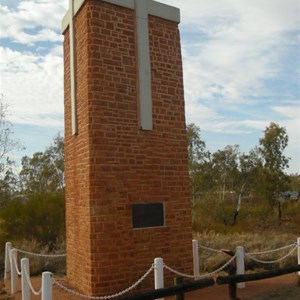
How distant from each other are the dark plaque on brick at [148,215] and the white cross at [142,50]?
149 centimetres

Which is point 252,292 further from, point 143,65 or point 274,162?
point 274,162

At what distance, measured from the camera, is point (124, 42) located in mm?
8492

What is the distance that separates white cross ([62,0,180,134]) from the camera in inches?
336

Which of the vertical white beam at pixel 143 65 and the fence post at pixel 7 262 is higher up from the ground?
the vertical white beam at pixel 143 65

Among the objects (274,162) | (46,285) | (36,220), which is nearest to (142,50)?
(46,285)

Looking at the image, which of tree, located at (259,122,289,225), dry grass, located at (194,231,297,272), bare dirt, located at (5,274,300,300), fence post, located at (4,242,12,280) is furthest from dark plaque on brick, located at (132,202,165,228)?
tree, located at (259,122,289,225)

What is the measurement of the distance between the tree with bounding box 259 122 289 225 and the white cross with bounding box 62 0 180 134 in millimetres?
22395

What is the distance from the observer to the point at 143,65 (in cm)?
861

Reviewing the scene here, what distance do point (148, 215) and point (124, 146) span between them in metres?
1.39

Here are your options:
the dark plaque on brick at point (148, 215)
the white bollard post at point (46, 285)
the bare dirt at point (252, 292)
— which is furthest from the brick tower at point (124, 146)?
the white bollard post at point (46, 285)

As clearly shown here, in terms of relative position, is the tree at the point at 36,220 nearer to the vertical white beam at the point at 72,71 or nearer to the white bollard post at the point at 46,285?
the vertical white beam at the point at 72,71

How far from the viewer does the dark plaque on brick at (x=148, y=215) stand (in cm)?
828

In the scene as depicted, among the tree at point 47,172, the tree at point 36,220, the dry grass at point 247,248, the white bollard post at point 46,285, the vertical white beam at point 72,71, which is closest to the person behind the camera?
the white bollard post at point 46,285

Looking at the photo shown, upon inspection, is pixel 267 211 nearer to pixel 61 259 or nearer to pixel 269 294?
pixel 61 259
